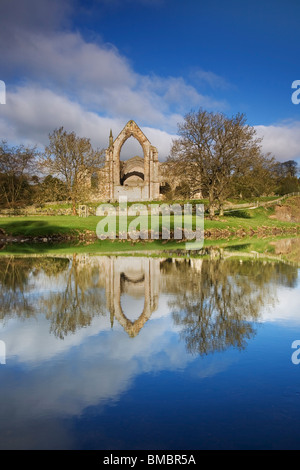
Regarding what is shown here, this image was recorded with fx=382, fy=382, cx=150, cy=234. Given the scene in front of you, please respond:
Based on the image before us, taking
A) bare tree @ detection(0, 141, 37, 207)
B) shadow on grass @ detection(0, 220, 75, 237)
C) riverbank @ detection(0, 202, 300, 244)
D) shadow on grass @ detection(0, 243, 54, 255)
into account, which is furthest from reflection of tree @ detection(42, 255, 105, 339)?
bare tree @ detection(0, 141, 37, 207)

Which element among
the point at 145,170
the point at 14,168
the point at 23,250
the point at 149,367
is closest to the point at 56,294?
the point at 149,367

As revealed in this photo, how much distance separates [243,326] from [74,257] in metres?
12.9

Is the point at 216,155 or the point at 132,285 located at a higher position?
the point at 216,155

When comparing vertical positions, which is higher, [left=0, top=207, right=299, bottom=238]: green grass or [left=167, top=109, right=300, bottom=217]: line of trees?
[left=167, top=109, right=300, bottom=217]: line of trees

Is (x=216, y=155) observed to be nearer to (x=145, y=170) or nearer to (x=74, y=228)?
(x=74, y=228)

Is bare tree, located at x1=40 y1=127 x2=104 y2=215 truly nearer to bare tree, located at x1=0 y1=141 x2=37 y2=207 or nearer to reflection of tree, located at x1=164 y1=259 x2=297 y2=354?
bare tree, located at x1=0 y1=141 x2=37 y2=207

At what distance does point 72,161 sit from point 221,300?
110 ft

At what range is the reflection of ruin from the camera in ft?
26.3

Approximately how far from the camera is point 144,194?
78.2m

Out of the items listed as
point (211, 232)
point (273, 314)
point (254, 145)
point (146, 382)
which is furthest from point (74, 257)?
point (254, 145)

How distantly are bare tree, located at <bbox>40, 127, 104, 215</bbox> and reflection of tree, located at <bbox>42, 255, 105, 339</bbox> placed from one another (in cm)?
2843

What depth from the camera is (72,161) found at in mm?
40250

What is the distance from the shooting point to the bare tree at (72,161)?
3941 centimetres
